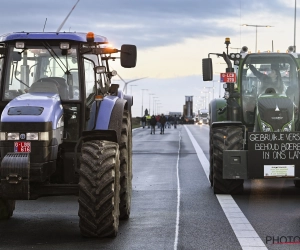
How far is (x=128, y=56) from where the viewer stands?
11.7 m

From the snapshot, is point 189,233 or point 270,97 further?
point 270,97

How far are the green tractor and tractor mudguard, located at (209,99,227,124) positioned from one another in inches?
0.9

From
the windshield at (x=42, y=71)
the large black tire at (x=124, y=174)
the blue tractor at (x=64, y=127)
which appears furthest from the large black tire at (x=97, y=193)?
the windshield at (x=42, y=71)

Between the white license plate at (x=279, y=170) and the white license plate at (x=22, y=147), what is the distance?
6.26m

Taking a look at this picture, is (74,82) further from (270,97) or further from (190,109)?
(190,109)

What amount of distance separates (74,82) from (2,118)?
1.58 meters

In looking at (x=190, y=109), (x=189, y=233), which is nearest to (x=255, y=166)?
(x=189, y=233)

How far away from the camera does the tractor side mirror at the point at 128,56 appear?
1170cm

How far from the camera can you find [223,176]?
15930 millimetres

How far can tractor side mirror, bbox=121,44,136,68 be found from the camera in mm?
11703

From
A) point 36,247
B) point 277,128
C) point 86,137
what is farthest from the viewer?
point 277,128

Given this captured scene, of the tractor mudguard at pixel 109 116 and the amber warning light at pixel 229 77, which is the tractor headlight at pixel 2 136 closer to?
the tractor mudguard at pixel 109 116

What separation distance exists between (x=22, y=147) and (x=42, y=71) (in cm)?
173

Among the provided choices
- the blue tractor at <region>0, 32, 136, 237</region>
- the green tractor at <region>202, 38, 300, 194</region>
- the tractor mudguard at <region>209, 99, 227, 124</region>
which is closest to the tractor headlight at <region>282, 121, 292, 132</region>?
the green tractor at <region>202, 38, 300, 194</region>
